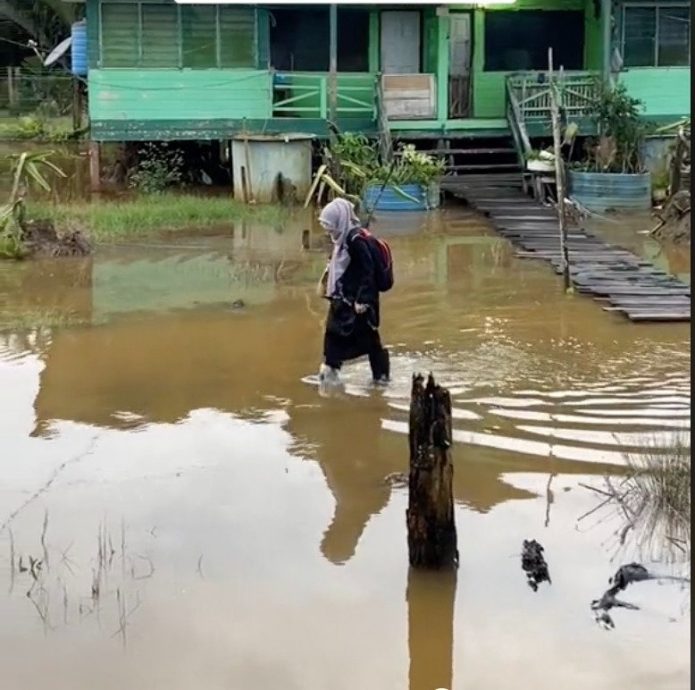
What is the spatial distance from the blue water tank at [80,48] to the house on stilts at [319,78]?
0.63m

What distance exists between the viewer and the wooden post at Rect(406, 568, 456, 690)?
4320mm

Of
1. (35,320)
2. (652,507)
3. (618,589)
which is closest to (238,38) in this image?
(35,320)

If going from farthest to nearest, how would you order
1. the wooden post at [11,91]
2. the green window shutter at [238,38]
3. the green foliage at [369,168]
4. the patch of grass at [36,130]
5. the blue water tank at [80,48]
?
the wooden post at [11,91] → the patch of grass at [36,130] → the blue water tank at [80,48] → the green window shutter at [238,38] → the green foliage at [369,168]

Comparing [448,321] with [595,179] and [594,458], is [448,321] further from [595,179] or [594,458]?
[595,179]

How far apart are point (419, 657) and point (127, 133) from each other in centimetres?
1473

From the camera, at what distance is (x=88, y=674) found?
432 cm

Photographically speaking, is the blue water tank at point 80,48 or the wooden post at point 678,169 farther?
the blue water tank at point 80,48

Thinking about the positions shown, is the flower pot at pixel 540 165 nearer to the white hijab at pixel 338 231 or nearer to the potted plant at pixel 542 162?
the potted plant at pixel 542 162

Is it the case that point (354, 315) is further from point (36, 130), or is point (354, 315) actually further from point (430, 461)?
point (36, 130)

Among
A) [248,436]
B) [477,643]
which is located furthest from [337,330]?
[477,643]

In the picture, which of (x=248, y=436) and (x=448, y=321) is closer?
(x=248, y=436)

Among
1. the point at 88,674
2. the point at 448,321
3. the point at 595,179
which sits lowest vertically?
the point at 88,674

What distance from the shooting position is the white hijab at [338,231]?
24.4 feet

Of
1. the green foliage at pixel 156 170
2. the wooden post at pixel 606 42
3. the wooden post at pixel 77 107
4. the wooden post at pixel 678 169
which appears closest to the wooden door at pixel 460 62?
the wooden post at pixel 606 42
